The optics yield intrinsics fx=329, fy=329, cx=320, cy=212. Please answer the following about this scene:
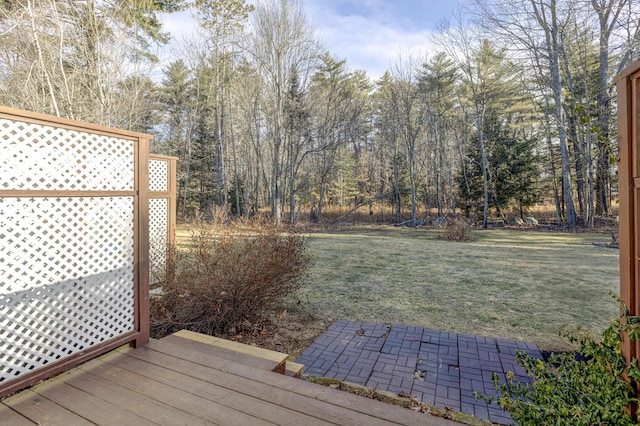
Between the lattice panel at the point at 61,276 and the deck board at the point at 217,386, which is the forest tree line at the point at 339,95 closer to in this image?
the deck board at the point at 217,386

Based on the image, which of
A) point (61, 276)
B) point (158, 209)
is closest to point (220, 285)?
point (61, 276)

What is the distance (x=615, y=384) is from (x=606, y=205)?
1619 cm

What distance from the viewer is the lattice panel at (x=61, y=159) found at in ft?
5.22

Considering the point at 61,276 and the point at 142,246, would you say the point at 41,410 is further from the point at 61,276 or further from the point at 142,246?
the point at 142,246

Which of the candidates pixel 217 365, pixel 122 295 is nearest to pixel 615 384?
pixel 217 365

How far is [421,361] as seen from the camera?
8.93 feet

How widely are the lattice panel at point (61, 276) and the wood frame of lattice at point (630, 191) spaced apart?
2575mm

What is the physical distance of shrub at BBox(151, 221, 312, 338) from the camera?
122 inches

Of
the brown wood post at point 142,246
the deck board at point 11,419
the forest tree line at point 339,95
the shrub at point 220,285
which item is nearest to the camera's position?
the deck board at point 11,419

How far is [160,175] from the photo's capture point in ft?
14.8

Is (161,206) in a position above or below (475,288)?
above

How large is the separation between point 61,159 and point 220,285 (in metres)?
1.67

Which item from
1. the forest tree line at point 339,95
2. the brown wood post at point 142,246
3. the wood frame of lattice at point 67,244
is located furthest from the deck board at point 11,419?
the forest tree line at point 339,95

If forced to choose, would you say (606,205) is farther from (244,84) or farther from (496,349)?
(244,84)
